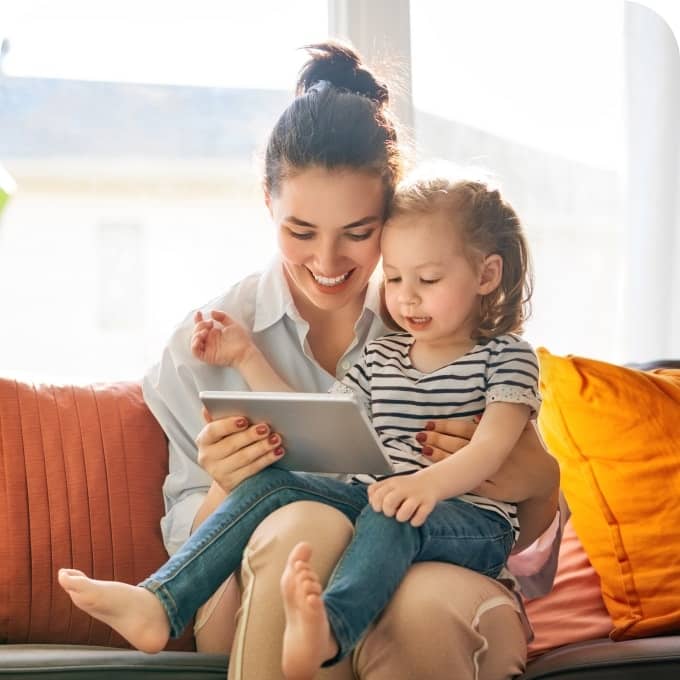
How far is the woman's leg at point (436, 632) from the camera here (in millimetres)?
1462

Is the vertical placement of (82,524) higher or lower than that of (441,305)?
lower

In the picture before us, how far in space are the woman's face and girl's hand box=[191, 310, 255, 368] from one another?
0.47 ft

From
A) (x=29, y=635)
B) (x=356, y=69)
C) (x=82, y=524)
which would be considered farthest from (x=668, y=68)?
(x=29, y=635)

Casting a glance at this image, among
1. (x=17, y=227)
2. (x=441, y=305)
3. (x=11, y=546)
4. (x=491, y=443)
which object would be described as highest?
(x=17, y=227)

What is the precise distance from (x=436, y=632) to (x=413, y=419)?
0.36 meters

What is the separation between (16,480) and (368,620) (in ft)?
2.47

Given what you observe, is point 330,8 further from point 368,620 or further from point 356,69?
point 368,620

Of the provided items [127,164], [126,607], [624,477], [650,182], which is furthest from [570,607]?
[127,164]

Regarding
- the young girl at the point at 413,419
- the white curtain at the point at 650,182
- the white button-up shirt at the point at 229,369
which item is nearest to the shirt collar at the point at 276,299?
the white button-up shirt at the point at 229,369

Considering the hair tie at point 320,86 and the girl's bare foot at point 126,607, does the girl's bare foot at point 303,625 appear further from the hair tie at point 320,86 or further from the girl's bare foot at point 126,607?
the hair tie at point 320,86

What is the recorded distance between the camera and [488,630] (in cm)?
155

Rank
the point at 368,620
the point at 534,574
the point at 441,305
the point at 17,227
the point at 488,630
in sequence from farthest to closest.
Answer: the point at 17,227 → the point at 534,574 → the point at 441,305 → the point at 488,630 → the point at 368,620

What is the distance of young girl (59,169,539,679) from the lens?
1447 millimetres

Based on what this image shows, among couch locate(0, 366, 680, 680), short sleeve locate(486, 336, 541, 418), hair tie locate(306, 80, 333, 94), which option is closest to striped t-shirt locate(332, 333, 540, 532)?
short sleeve locate(486, 336, 541, 418)
